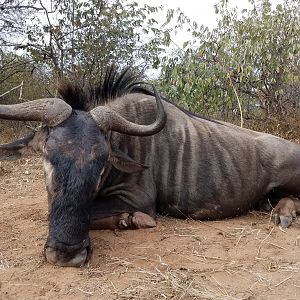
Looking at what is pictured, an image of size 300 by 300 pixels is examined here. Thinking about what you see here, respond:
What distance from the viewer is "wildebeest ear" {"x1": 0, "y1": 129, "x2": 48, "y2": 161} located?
3959 millimetres

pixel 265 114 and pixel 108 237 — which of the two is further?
pixel 265 114

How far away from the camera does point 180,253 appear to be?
3621mm

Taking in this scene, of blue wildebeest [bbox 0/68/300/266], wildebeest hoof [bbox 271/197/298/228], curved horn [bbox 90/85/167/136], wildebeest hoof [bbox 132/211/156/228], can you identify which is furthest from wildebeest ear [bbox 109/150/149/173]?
wildebeest hoof [bbox 271/197/298/228]

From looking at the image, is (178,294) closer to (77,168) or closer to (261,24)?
(77,168)

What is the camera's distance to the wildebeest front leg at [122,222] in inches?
161

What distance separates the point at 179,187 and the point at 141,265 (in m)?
1.31

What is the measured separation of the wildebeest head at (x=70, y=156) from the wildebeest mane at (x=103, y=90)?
1.6 inches

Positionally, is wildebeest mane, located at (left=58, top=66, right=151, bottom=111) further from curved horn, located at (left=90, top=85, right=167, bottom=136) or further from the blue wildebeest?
curved horn, located at (left=90, top=85, right=167, bottom=136)

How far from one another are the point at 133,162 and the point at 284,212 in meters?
1.58

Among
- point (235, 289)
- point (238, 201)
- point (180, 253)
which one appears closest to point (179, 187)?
point (238, 201)

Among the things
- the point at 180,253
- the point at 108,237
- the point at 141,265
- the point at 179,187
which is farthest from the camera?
the point at 179,187

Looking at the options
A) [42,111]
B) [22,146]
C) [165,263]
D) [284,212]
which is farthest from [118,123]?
[284,212]

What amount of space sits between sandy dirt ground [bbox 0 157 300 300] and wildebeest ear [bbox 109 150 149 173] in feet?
1.69

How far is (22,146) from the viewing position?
13.2 feet
